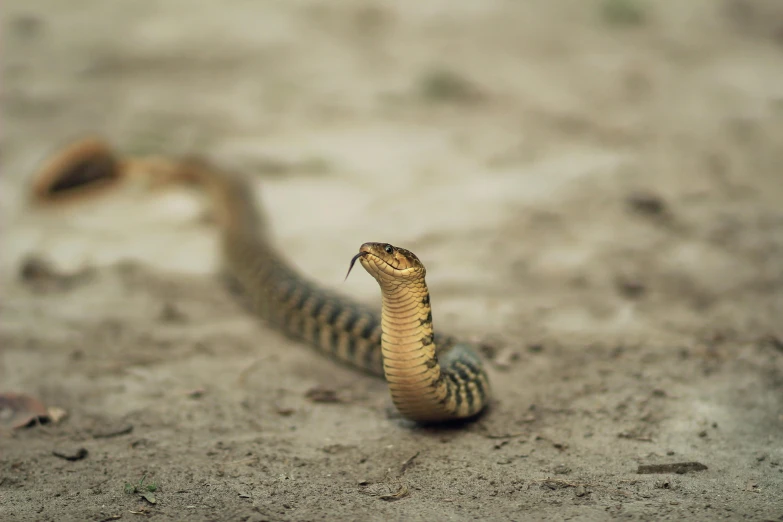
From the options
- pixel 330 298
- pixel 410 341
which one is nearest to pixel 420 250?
pixel 330 298

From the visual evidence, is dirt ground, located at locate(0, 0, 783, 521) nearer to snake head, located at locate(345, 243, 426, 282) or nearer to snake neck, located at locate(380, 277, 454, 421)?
snake neck, located at locate(380, 277, 454, 421)

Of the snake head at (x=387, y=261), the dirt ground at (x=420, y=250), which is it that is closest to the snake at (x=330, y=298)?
the snake head at (x=387, y=261)

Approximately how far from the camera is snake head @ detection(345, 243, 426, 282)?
13.6ft

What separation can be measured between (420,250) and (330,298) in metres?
1.77

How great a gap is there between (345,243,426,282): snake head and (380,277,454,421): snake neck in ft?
0.19

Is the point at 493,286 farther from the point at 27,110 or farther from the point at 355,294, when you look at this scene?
the point at 27,110

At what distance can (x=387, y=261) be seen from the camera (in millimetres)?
4160

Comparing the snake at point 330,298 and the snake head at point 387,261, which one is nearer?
the snake head at point 387,261

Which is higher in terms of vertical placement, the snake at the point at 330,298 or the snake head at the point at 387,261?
the snake head at the point at 387,261

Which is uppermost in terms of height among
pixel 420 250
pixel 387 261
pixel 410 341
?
pixel 387 261

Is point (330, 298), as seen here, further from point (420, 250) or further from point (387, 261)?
point (387, 261)

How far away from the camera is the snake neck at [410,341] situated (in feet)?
14.0

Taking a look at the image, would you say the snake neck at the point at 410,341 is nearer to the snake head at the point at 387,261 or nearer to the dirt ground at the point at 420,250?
the snake head at the point at 387,261

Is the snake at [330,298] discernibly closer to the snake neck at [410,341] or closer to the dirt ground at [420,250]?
the snake neck at [410,341]
